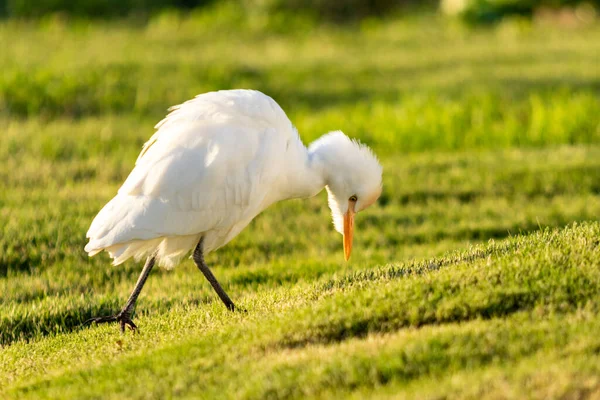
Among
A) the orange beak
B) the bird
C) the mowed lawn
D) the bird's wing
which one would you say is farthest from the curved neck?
the mowed lawn

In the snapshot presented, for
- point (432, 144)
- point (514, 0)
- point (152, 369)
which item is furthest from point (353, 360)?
point (514, 0)

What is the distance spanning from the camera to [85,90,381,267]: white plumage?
5461 millimetres

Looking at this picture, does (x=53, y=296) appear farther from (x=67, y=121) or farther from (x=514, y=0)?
(x=514, y=0)

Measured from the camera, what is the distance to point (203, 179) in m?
5.53

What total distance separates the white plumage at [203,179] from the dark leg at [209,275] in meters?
0.06

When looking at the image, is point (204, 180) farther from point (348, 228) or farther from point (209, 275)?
point (348, 228)

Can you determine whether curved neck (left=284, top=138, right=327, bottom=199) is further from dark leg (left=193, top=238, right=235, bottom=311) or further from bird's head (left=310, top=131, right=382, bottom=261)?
dark leg (left=193, top=238, right=235, bottom=311)

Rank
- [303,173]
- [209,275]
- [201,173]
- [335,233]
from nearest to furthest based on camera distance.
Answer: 1. [201,173]
2. [209,275]
3. [303,173]
4. [335,233]

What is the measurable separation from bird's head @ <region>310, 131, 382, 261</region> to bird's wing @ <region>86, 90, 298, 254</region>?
1.53ft

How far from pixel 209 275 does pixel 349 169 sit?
1140 mm

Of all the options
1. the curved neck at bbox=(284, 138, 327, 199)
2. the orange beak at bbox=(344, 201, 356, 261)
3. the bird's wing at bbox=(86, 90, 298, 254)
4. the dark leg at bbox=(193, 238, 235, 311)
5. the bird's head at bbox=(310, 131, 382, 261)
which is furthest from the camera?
the orange beak at bbox=(344, 201, 356, 261)

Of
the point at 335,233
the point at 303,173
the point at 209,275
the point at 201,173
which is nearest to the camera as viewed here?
the point at 201,173

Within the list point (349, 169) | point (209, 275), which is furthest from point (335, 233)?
point (209, 275)

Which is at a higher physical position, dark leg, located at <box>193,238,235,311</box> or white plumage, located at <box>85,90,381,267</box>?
white plumage, located at <box>85,90,381,267</box>
